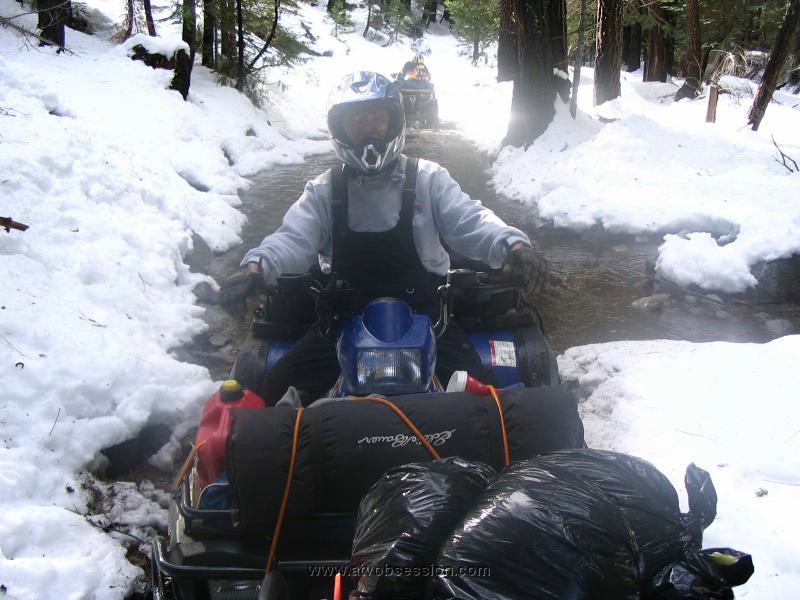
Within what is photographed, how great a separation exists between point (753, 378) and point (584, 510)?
3.06 m

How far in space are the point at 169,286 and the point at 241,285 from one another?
3103 millimetres

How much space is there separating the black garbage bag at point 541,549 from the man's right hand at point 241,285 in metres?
1.75

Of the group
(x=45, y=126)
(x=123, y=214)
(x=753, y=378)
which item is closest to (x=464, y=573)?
(x=753, y=378)

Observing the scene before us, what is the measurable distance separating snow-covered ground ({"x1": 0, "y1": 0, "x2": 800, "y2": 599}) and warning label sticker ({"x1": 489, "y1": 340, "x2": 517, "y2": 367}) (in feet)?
3.07

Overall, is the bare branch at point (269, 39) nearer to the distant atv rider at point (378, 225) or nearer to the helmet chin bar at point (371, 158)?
the distant atv rider at point (378, 225)

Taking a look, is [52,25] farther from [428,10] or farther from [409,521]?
[428,10]

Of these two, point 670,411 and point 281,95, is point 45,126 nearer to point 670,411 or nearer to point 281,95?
point 670,411

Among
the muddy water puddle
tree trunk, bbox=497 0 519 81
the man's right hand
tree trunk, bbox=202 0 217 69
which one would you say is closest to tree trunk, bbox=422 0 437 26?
tree trunk, bbox=202 0 217 69

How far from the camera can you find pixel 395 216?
3.51 m

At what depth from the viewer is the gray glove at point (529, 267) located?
2.94 meters

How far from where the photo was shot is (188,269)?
20.7 feet

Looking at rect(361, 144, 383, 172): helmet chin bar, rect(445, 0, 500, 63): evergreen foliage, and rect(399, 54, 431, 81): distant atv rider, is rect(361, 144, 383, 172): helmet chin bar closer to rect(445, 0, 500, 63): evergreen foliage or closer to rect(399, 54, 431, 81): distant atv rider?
rect(445, 0, 500, 63): evergreen foliage

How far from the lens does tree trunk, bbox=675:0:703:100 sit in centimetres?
1538

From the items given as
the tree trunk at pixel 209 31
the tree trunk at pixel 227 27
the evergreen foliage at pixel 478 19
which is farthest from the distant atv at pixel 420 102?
the tree trunk at pixel 209 31
